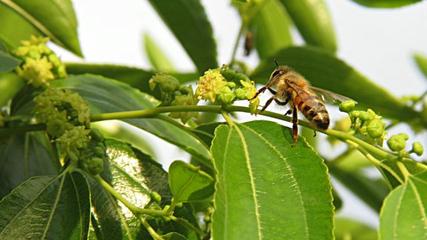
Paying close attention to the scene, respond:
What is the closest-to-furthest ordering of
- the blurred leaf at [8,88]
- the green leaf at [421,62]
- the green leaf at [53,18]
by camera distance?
1. the green leaf at [53,18]
2. the blurred leaf at [8,88]
3. the green leaf at [421,62]

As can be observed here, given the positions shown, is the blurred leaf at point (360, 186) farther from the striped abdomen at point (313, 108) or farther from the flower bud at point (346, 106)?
the flower bud at point (346, 106)

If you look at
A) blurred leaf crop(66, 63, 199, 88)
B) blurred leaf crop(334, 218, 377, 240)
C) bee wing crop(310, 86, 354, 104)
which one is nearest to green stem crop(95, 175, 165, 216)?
bee wing crop(310, 86, 354, 104)

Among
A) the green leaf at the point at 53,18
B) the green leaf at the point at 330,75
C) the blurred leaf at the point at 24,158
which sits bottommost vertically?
the blurred leaf at the point at 24,158

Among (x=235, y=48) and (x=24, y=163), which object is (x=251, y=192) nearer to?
(x=24, y=163)

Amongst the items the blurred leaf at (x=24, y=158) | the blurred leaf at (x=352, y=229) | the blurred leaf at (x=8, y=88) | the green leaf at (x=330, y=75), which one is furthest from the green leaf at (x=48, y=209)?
the blurred leaf at (x=352, y=229)

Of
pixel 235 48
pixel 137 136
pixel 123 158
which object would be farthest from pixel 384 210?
pixel 137 136

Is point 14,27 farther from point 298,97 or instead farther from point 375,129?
point 375,129

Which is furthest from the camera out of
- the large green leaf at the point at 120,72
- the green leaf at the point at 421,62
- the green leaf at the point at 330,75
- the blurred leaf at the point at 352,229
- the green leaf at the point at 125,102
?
the green leaf at the point at 421,62

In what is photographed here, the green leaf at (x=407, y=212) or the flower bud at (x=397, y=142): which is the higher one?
the flower bud at (x=397, y=142)
